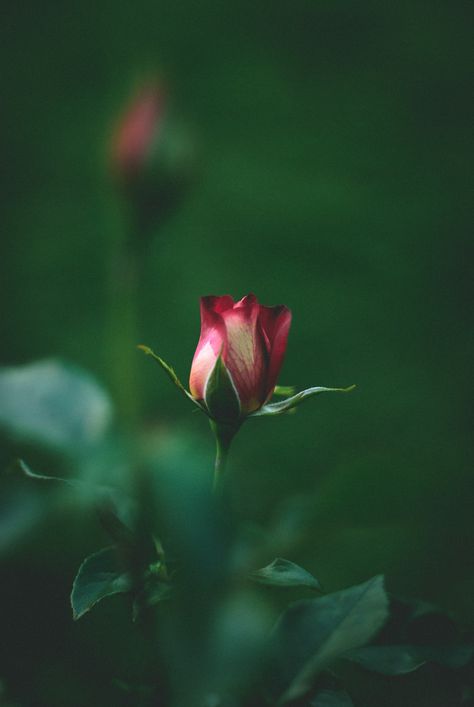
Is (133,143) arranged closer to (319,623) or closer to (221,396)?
(221,396)

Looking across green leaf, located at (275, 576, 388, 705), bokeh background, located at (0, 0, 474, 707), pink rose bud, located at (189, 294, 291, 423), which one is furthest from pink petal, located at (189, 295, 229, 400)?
bokeh background, located at (0, 0, 474, 707)

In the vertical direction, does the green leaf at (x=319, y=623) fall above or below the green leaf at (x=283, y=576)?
below

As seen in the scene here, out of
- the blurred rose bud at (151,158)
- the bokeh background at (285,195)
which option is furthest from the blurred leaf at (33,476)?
the bokeh background at (285,195)

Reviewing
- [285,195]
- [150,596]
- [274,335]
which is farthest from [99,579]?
[285,195]

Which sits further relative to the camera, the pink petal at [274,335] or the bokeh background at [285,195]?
the bokeh background at [285,195]

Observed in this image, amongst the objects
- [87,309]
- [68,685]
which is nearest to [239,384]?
[68,685]

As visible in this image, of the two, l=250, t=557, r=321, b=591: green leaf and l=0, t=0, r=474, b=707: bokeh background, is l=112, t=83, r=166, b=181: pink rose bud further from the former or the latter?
l=0, t=0, r=474, b=707: bokeh background

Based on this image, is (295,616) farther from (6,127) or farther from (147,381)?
(6,127)

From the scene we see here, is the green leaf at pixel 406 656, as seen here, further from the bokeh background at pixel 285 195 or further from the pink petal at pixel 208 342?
the bokeh background at pixel 285 195
